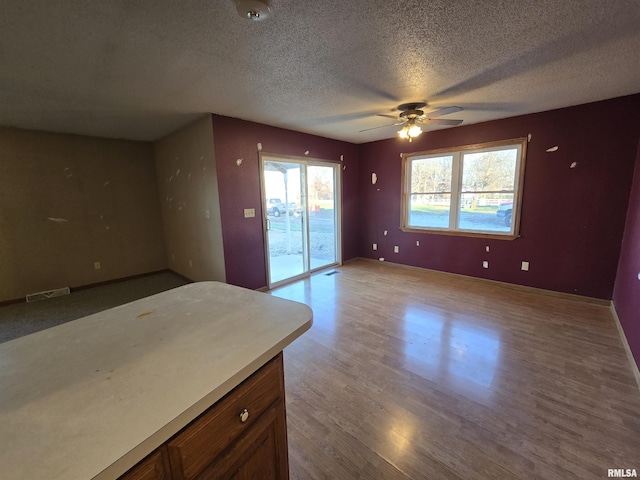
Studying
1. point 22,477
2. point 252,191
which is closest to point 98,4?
point 22,477

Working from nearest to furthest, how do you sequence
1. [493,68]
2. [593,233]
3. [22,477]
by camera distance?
[22,477], [493,68], [593,233]

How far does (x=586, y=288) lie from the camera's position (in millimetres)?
3406

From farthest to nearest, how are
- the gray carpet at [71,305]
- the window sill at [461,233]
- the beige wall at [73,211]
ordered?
1. the window sill at [461,233]
2. the beige wall at [73,211]
3. the gray carpet at [71,305]

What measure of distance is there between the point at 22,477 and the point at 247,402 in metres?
0.50

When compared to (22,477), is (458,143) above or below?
above

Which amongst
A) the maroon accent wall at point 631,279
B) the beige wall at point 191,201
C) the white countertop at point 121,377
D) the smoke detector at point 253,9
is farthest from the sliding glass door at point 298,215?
the maroon accent wall at point 631,279

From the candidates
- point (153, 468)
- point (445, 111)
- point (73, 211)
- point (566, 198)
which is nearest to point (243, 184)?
point (445, 111)

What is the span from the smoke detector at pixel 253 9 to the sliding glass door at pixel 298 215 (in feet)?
7.87

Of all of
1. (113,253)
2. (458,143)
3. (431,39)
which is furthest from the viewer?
(113,253)

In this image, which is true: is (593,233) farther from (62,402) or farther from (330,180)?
(62,402)

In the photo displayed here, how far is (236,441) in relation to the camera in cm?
87

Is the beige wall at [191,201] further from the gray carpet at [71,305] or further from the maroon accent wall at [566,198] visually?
the maroon accent wall at [566,198]

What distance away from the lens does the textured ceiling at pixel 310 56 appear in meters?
1.52

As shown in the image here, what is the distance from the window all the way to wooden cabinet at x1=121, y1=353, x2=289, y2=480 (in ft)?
13.6
